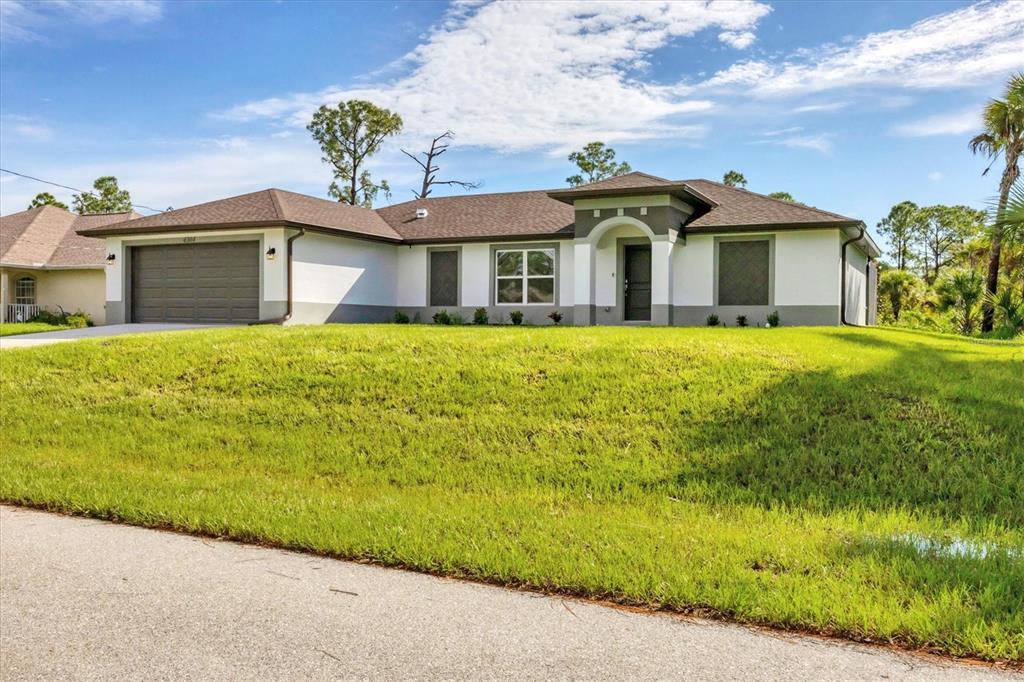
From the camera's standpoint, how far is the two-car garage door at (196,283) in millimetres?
20500

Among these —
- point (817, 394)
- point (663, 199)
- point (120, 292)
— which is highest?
point (663, 199)

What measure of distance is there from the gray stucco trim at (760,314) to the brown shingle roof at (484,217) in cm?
384

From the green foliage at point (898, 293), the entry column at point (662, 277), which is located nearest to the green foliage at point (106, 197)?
the entry column at point (662, 277)

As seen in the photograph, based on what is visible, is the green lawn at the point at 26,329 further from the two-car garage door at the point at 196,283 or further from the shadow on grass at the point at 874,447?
the shadow on grass at the point at 874,447

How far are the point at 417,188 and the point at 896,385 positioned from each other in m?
36.0

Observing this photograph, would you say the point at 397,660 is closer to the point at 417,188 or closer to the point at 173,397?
the point at 173,397

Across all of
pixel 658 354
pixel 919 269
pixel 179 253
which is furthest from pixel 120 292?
pixel 919 269

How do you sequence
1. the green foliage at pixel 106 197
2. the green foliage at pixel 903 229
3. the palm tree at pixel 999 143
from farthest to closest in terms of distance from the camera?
the green foliage at pixel 903 229
the green foliage at pixel 106 197
the palm tree at pixel 999 143

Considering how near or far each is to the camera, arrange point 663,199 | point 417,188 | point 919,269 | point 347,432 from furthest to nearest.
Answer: point 919,269
point 417,188
point 663,199
point 347,432

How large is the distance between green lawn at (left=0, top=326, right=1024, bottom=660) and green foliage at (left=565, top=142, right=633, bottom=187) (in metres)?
31.5

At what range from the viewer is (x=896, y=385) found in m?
8.74

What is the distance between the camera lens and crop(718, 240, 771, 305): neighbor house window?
765 inches

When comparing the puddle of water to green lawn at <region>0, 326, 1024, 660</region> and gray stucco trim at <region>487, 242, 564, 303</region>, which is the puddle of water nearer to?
green lawn at <region>0, 326, 1024, 660</region>

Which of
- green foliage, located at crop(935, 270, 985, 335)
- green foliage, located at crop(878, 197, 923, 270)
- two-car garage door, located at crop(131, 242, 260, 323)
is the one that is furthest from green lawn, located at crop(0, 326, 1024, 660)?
green foliage, located at crop(878, 197, 923, 270)
